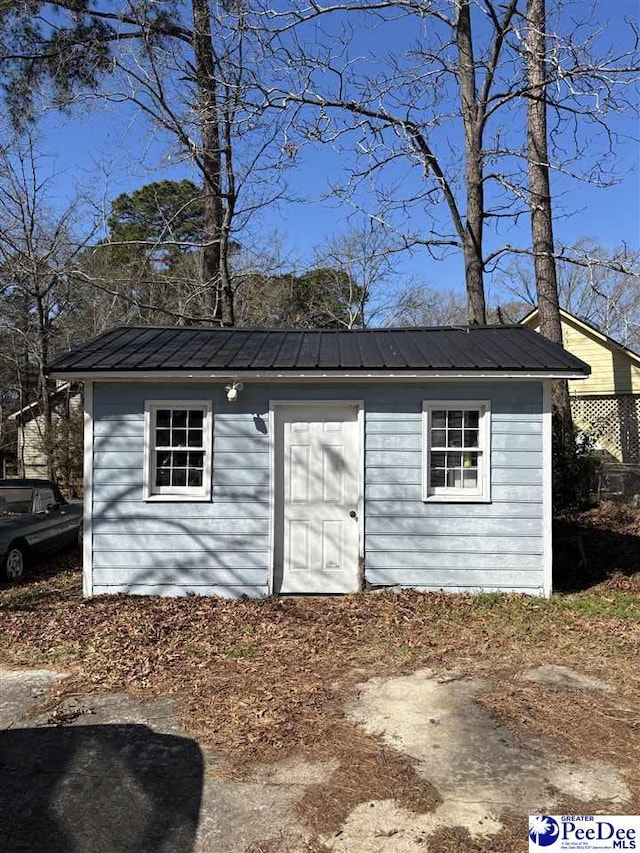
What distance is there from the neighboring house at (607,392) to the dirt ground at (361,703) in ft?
42.6

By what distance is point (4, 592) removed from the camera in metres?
8.16

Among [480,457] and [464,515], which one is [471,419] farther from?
[464,515]

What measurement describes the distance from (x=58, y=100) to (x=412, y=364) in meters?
11.4

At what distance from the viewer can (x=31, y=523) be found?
30.4ft

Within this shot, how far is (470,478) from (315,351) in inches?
99.5

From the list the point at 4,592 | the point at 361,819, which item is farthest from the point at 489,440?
the point at 4,592

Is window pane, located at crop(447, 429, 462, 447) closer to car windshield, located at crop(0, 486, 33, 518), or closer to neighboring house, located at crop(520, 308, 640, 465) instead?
car windshield, located at crop(0, 486, 33, 518)

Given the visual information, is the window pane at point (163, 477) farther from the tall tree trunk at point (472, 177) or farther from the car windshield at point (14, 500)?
the tall tree trunk at point (472, 177)

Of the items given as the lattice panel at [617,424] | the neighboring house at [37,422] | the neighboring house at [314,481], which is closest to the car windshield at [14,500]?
the neighboring house at [314,481]

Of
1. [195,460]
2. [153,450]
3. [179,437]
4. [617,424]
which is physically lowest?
[195,460]

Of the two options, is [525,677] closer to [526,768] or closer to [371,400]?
[526,768]

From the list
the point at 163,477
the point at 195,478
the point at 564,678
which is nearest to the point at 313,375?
the point at 195,478

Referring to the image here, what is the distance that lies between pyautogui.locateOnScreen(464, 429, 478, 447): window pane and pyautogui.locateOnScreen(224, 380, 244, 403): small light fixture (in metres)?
2.78

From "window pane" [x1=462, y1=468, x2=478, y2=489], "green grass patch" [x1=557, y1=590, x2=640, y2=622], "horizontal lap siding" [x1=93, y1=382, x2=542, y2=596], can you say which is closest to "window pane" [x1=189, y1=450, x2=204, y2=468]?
"horizontal lap siding" [x1=93, y1=382, x2=542, y2=596]
